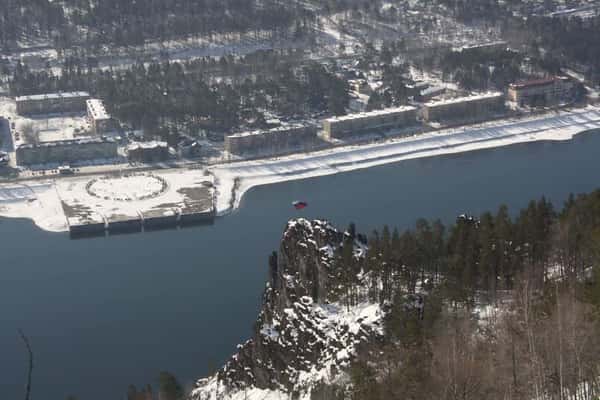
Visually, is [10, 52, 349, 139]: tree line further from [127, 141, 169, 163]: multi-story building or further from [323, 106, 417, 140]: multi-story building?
[323, 106, 417, 140]: multi-story building

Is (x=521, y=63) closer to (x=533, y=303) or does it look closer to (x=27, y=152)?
(x=27, y=152)

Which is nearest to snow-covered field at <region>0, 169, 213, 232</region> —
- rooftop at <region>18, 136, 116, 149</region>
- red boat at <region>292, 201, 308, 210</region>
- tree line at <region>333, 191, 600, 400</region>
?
rooftop at <region>18, 136, 116, 149</region>

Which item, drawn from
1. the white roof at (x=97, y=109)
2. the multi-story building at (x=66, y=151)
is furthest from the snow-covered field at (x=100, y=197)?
the white roof at (x=97, y=109)

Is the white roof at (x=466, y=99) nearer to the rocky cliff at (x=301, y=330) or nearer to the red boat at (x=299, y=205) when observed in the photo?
the red boat at (x=299, y=205)

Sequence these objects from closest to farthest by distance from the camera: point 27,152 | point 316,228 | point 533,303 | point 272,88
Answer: point 533,303
point 316,228
point 27,152
point 272,88

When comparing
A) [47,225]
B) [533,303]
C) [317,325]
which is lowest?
[47,225]

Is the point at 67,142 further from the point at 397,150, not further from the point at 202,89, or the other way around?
the point at 397,150

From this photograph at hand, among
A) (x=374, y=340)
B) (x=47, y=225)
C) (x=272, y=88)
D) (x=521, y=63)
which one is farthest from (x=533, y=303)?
(x=521, y=63)
